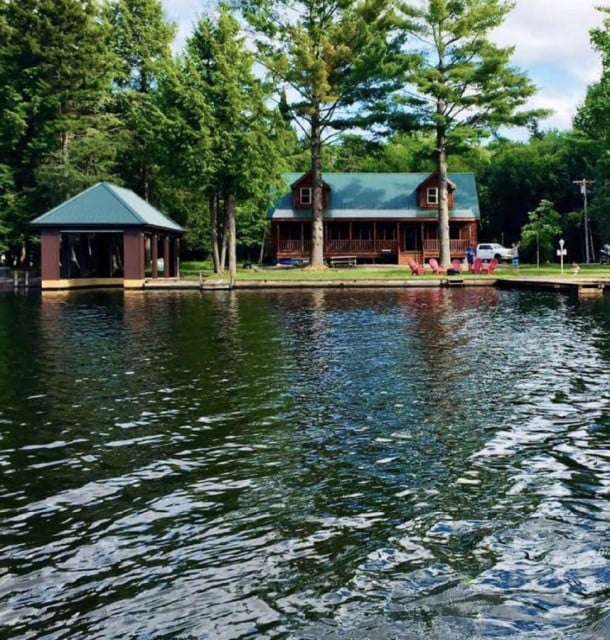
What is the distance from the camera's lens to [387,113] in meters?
46.7

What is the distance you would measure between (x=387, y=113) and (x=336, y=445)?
4089 cm

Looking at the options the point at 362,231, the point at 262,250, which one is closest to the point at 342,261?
the point at 362,231

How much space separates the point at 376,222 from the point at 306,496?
51197mm

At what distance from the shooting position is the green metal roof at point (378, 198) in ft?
186

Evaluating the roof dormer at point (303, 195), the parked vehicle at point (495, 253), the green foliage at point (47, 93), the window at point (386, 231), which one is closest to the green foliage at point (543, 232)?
the parked vehicle at point (495, 253)

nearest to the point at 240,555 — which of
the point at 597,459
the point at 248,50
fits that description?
the point at 597,459

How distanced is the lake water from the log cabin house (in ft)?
137

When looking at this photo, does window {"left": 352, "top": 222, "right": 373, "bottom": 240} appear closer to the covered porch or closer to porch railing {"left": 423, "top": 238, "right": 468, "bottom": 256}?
the covered porch

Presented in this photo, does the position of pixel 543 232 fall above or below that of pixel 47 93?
below

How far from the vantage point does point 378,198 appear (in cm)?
5812

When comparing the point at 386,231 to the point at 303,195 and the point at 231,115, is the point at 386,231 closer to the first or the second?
the point at 303,195

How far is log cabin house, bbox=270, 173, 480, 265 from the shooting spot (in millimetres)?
56531

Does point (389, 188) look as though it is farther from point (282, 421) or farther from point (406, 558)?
point (406, 558)

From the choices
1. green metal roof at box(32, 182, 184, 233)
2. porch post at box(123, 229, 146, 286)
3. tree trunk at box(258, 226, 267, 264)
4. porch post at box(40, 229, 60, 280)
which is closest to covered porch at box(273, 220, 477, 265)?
tree trunk at box(258, 226, 267, 264)
